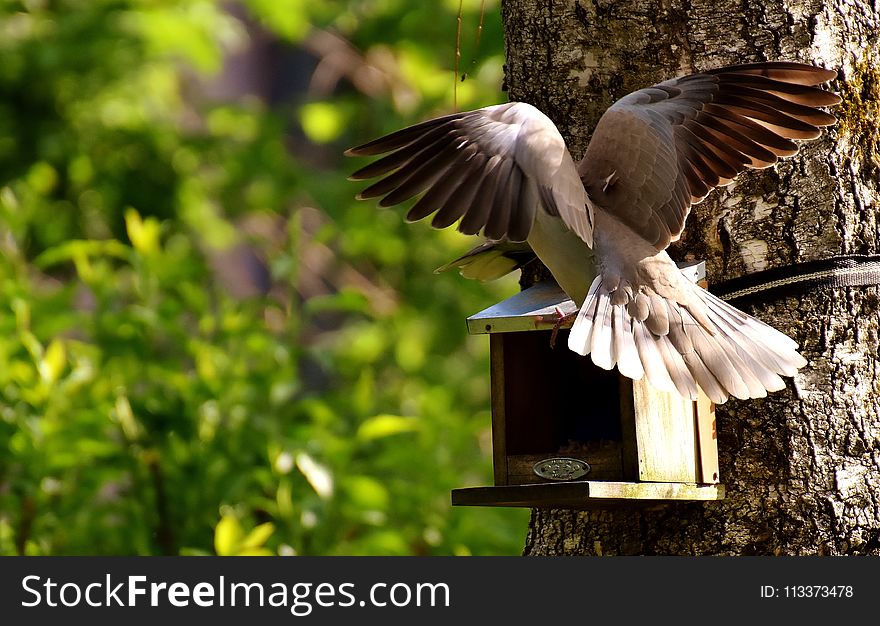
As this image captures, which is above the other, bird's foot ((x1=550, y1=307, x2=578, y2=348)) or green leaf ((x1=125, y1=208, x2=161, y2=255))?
green leaf ((x1=125, y1=208, x2=161, y2=255))

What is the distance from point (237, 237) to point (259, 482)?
316 centimetres

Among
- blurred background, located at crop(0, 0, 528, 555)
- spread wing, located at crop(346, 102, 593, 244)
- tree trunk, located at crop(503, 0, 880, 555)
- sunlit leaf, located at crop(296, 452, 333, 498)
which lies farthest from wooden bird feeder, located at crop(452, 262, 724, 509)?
sunlit leaf, located at crop(296, 452, 333, 498)

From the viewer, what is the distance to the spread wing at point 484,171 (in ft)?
8.02

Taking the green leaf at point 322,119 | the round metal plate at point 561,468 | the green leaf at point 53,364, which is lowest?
the round metal plate at point 561,468

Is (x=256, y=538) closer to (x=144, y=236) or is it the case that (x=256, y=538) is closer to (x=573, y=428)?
(x=573, y=428)

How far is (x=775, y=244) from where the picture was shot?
274 centimetres

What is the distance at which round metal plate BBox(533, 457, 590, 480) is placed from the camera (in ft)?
8.60

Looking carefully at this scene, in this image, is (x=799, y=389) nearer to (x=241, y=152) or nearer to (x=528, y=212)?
(x=528, y=212)

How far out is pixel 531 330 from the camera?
8.90 feet

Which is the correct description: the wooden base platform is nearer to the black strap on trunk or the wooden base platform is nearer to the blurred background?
the black strap on trunk

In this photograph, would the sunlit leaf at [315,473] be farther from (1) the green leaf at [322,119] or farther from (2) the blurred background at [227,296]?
(1) the green leaf at [322,119]

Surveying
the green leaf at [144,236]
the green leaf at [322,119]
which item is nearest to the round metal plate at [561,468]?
the green leaf at [144,236]

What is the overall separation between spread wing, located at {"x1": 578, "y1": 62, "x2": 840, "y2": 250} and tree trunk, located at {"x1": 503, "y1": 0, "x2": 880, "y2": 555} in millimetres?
131

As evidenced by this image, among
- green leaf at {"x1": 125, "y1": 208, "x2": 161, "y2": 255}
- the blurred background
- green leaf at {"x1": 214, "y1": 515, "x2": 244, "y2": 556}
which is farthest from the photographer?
green leaf at {"x1": 125, "y1": 208, "x2": 161, "y2": 255}
